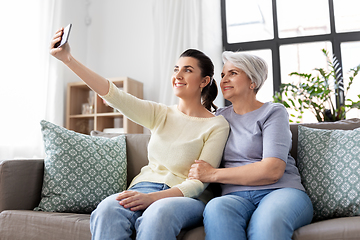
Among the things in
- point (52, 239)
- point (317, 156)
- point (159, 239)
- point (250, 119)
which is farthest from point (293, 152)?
point (52, 239)

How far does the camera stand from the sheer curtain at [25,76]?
265 centimetres

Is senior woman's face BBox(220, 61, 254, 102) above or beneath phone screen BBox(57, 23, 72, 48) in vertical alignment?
beneath

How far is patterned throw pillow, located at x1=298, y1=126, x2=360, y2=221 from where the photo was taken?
1.31m

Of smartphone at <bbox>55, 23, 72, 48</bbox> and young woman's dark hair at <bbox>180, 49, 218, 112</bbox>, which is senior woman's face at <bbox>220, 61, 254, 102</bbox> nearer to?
young woman's dark hair at <bbox>180, 49, 218, 112</bbox>

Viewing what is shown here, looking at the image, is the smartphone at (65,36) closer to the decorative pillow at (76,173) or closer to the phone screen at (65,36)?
the phone screen at (65,36)

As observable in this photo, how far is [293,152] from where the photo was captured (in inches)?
61.8

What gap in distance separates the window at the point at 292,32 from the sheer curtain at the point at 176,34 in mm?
359

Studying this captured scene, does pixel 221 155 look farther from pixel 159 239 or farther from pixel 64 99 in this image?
pixel 64 99

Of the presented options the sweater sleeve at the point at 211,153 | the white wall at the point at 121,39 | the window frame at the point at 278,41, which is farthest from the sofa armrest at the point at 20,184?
the window frame at the point at 278,41

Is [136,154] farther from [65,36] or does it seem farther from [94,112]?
[94,112]

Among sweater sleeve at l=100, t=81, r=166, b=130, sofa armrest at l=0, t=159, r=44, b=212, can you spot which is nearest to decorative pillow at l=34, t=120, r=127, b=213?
sofa armrest at l=0, t=159, r=44, b=212

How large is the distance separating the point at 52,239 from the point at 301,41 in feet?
9.96

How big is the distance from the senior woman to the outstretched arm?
1.61 ft

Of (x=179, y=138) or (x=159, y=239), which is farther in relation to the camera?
(x=179, y=138)
